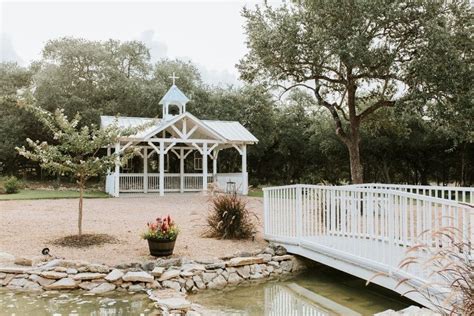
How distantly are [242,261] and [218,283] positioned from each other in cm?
70

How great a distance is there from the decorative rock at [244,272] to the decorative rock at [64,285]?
2.73m

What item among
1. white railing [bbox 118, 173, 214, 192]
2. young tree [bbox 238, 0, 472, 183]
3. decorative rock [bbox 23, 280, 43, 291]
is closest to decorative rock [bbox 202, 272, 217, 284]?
decorative rock [bbox 23, 280, 43, 291]

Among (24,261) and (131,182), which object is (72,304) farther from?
(131,182)

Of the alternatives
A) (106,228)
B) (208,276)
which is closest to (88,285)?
(208,276)

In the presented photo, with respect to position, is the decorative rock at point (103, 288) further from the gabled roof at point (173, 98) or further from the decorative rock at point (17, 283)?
the gabled roof at point (173, 98)

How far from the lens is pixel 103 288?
23.0 ft

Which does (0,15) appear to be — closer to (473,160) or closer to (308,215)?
(308,215)

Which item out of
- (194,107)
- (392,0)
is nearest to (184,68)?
(194,107)

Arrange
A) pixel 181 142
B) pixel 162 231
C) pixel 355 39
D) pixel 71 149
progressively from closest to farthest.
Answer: pixel 162 231
pixel 71 149
pixel 355 39
pixel 181 142

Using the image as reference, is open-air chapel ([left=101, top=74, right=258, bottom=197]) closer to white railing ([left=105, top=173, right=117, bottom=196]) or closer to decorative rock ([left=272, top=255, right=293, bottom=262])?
white railing ([left=105, top=173, right=117, bottom=196])

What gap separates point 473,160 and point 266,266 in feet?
64.0

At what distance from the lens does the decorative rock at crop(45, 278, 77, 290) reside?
6996mm

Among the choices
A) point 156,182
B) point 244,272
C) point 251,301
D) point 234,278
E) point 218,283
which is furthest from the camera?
point 156,182

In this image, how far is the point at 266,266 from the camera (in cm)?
823
